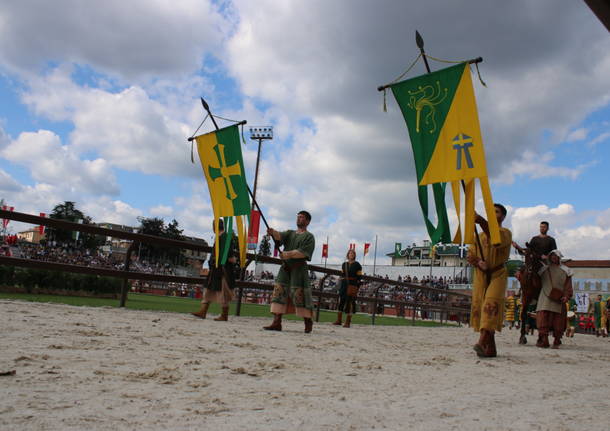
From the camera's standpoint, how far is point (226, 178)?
775 centimetres

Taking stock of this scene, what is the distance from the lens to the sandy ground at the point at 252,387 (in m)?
2.19

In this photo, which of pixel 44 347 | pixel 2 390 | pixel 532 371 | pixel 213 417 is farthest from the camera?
pixel 532 371

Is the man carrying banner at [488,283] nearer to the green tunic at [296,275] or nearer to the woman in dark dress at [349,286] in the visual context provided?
the green tunic at [296,275]

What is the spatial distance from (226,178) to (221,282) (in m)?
1.60

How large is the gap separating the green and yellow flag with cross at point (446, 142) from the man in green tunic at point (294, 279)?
199 cm

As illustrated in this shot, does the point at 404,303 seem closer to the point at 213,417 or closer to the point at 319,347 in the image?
the point at 319,347

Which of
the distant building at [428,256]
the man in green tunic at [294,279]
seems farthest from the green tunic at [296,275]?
the distant building at [428,256]

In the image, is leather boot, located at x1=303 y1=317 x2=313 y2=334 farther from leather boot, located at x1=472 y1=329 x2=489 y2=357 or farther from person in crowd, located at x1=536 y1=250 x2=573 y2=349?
person in crowd, located at x1=536 y1=250 x2=573 y2=349

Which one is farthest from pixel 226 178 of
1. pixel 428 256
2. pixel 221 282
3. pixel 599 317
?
pixel 428 256

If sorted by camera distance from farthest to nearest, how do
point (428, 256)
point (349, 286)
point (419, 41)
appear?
point (428, 256) < point (349, 286) < point (419, 41)

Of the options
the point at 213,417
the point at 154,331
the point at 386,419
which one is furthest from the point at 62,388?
the point at 154,331

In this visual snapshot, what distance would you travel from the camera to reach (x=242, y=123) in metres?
7.84

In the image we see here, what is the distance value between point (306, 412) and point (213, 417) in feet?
1.49

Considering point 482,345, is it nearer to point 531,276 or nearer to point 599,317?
point 531,276
